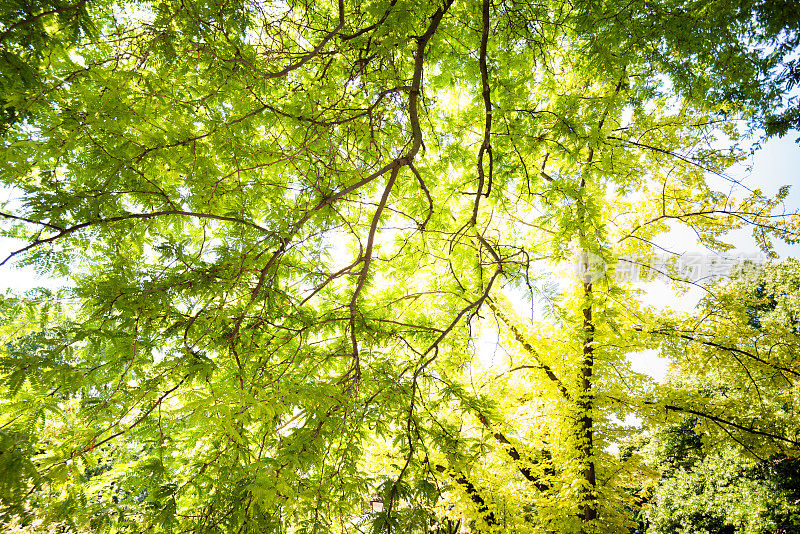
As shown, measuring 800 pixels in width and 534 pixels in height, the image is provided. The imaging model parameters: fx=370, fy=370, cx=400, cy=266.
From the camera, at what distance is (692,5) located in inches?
106

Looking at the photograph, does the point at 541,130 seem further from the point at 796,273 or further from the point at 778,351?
the point at 796,273

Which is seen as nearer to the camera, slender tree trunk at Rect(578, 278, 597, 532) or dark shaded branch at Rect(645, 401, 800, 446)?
slender tree trunk at Rect(578, 278, 597, 532)

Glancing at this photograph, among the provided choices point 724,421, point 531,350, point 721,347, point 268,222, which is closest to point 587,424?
point 531,350

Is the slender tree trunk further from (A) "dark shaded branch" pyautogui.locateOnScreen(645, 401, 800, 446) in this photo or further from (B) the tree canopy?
(A) "dark shaded branch" pyautogui.locateOnScreen(645, 401, 800, 446)

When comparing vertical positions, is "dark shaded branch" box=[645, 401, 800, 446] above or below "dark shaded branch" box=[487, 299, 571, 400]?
below

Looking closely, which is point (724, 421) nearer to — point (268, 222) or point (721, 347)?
point (721, 347)

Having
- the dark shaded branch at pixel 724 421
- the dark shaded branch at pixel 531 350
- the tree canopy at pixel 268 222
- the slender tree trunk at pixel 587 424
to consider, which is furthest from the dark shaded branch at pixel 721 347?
the tree canopy at pixel 268 222

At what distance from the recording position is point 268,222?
339 centimetres

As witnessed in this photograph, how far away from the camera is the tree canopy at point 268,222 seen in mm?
2221

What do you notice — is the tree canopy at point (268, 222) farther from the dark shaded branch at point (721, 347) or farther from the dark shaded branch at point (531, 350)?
the dark shaded branch at point (721, 347)

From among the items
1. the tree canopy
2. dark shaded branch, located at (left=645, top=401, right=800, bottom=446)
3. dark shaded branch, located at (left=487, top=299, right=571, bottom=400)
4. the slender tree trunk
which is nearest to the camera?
the tree canopy

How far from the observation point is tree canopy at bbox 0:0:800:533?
222 cm

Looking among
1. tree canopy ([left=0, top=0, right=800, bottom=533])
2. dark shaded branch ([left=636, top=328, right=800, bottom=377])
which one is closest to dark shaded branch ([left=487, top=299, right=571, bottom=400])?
tree canopy ([left=0, top=0, right=800, bottom=533])

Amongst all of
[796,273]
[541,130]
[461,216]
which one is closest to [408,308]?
[461,216]
